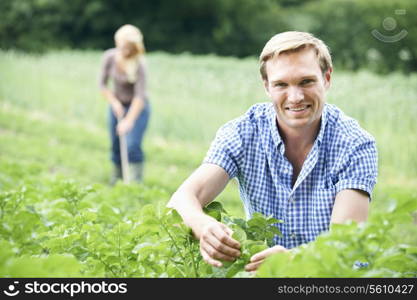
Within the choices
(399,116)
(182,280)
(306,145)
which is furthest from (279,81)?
(399,116)

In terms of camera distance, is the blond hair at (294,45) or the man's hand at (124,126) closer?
the blond hair at (294,45)

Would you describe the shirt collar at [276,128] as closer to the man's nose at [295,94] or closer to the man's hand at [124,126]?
the man's nose at [295,94]

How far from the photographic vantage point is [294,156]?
8.84 ft

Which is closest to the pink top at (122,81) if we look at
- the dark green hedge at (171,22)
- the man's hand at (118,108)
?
the man's hand at (118,108)

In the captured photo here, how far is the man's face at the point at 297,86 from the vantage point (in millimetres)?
2445

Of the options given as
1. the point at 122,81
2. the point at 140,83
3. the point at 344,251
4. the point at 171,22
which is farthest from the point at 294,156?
the point at 171,22

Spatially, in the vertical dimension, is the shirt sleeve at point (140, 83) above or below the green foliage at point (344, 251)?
above

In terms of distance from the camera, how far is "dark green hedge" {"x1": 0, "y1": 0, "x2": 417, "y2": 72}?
26.6 m

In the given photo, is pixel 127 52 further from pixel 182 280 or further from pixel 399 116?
pixel 182 280

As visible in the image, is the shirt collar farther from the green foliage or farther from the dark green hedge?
the dark green hedge

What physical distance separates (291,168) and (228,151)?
0.25m

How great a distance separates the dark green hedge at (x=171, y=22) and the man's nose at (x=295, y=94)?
22729 millimetres

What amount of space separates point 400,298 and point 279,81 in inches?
40.8

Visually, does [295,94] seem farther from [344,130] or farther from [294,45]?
[344,130]
